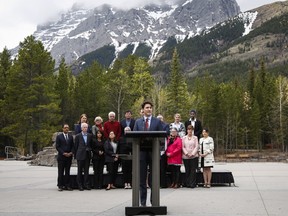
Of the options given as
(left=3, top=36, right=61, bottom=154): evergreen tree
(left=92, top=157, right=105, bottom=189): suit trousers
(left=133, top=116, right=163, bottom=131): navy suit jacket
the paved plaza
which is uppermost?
(left=3, top=36, right=61, bottom=154): evergreen tree

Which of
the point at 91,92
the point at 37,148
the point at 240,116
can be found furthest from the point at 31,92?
the point at 240,116

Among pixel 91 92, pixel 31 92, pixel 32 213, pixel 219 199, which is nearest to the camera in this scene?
pixel 32 213

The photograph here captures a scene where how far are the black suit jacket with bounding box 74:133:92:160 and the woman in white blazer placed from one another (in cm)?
347

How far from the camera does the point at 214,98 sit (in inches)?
3290

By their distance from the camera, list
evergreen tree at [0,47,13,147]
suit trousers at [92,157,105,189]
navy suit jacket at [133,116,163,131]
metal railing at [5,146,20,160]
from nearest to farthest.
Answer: navy suit jacket at [133,116,163,131], suit trousers at [92,157,105,189], metal railing at [5,146,20,160], evergreen tree at [0,47,13,147]

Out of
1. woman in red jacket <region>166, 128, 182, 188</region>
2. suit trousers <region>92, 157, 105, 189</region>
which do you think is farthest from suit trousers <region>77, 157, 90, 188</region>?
woman in red jacket <region>166, 128, 182, 188</region>

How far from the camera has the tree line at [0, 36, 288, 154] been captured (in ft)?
158

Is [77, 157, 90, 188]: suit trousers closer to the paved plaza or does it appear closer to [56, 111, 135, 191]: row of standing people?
Answer: [56, 111, 135, 191]: row of standing people

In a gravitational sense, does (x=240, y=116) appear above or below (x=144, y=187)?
above

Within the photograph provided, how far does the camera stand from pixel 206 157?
14156 millimetres

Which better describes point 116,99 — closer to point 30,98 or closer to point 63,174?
point 30,98

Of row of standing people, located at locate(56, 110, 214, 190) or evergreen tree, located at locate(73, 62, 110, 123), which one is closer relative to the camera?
row of standing people, located at locate(56, 110, 214, 190)

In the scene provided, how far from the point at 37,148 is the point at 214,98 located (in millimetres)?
41612

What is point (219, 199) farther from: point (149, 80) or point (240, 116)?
point (240, 116)
